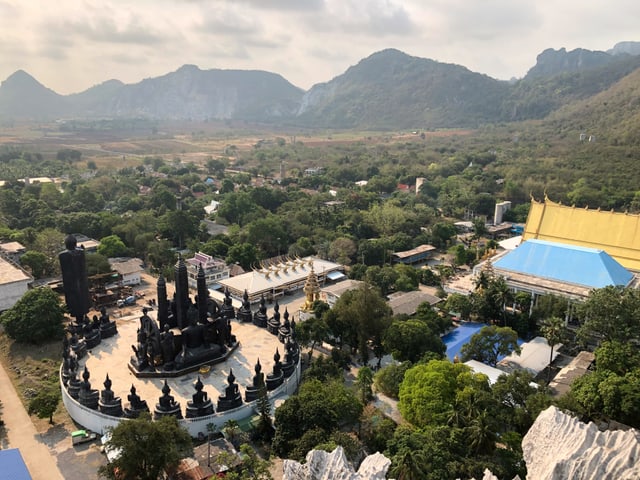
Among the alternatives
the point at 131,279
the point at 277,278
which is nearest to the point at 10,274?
the point at 131,279

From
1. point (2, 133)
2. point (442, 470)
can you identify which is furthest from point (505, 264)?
point (2, 133)

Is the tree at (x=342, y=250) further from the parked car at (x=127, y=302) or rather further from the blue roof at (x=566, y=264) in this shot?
the parked car at (x=127, y=302)

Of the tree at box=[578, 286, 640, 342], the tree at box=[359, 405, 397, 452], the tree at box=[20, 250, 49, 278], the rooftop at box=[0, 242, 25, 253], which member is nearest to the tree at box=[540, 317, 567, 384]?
the tree at box=[578, 286, 640, 342]

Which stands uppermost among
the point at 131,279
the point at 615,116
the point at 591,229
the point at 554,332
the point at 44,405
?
the point at 615,116

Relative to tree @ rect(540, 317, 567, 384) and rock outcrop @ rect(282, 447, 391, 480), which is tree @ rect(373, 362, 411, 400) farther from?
rock outcrop @ rect(282, 447, 391, 480)

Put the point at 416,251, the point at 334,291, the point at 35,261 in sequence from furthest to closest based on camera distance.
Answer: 1. the point at 416,251
2. the point at 35,261
3. the point at 334,291

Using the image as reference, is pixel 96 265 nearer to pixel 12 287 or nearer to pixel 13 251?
pixel 12 287

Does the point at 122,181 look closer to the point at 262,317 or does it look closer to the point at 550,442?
the point at 262,317
